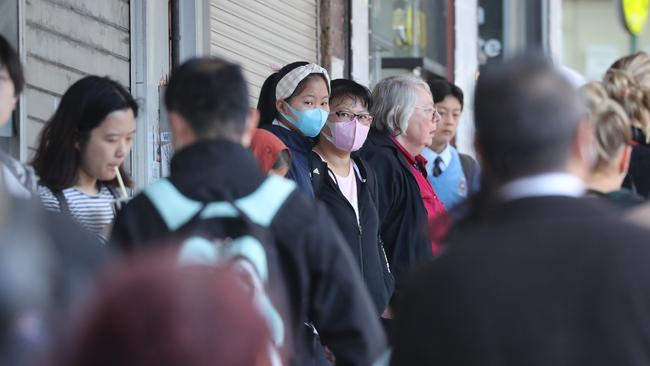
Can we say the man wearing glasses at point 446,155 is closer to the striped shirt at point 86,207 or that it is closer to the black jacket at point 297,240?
the striped shirt at point 86,207

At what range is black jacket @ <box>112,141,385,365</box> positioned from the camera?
13.0 ft

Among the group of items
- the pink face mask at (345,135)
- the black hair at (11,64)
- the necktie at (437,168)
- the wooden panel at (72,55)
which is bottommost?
the necktie at (437,168)

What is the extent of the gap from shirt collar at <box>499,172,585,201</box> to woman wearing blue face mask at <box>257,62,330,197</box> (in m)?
3.69

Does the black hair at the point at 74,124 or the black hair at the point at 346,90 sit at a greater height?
the black hair at the point at 346,90

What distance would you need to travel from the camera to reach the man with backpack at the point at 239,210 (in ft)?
13.0

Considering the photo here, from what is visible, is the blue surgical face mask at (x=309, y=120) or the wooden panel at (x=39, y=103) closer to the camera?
the blue surgical face mask at (x=309, y=120)

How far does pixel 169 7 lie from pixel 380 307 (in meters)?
2.74

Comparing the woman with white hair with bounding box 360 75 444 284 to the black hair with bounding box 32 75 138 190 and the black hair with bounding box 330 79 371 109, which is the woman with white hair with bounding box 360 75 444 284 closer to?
the black hair with bounding box 330 79 371 109

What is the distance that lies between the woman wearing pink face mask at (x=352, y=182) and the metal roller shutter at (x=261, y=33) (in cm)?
220

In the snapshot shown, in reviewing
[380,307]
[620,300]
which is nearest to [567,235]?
[620,300]

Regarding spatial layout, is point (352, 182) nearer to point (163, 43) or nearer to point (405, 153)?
point (405, 153)

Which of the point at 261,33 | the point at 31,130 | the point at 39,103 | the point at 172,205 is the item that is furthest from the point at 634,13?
the point at 172,205

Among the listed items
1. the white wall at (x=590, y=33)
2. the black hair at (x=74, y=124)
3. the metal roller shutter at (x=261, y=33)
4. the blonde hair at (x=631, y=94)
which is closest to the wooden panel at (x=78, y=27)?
the metal roller shutter at (x=261, y=33)

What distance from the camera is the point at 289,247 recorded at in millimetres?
3967
